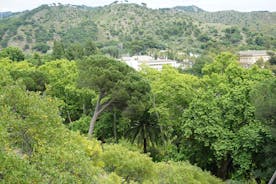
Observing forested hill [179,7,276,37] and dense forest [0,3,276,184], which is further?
forested hill [179,7,276,37]

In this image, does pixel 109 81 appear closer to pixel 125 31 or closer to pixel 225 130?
pixel 225 130

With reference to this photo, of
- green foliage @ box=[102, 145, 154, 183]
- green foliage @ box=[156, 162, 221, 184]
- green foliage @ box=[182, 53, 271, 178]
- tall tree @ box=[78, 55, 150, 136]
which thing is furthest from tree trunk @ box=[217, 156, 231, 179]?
green foliage @ box=[102, 145, 154, 183]

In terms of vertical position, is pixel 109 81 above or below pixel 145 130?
above

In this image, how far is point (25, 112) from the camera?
24.6 ft

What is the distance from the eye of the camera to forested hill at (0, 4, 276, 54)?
94588mm

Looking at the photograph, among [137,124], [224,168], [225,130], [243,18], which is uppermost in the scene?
[243,18]

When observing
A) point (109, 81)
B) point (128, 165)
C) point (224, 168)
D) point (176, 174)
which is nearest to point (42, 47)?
point (109, 81)

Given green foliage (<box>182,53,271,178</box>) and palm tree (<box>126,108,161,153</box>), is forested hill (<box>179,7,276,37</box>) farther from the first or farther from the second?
green foliage (<box>182,53,271,178</box>)

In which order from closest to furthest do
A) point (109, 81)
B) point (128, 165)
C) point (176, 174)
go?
point (176, 174)
point (128, 165)
point (109, 81)

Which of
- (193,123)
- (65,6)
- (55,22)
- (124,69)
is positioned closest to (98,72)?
(124,69)

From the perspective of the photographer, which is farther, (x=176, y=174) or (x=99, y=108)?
(x=99, y=108)

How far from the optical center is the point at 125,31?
115 meters

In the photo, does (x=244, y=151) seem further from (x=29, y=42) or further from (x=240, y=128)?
(x=29, y=42)

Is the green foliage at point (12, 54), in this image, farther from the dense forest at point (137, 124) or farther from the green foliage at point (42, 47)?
the green foliage at point (42, 47)
